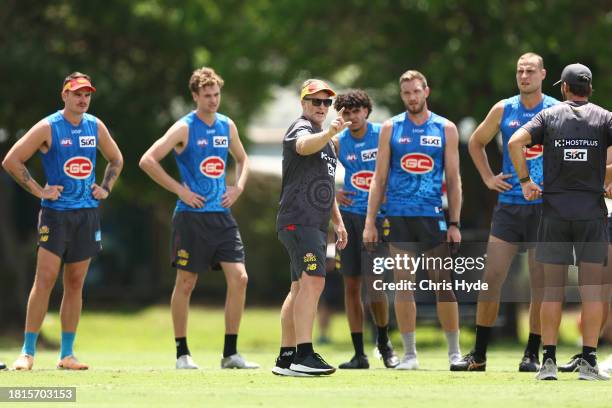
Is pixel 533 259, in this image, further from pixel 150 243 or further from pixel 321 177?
pixel 150 243

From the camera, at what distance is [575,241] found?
11.0 m

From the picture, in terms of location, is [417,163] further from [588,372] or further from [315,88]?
[588,372]

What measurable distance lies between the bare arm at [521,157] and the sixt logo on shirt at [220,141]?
3.16 metres

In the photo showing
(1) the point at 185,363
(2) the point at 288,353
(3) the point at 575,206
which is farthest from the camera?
(1) the point at 185,363

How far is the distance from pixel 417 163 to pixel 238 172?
1.90m

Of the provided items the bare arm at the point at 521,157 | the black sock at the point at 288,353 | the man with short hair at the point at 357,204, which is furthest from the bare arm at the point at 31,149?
the bare arm at the point at 521,157

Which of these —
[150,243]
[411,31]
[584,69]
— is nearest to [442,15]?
[411,31]

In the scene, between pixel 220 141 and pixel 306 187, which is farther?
pixel 220 141

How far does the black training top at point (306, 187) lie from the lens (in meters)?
11.4

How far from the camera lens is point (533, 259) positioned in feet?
41.2

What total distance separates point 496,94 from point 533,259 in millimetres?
10299

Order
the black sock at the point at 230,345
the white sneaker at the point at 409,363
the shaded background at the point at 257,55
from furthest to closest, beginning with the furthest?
the shaded background at the point at 257,55
the black sock at the point at 230,345
the white sneaker at the point at 409,363

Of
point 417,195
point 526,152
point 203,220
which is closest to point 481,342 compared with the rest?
point 417,195

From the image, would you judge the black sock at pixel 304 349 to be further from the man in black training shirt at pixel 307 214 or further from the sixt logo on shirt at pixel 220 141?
the sixt logo on shirt at pixel 220 141
